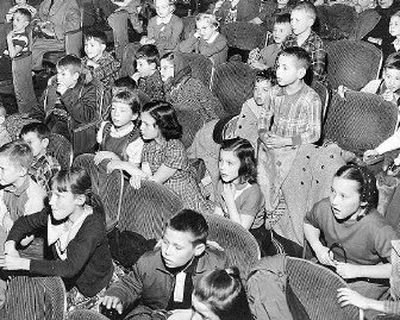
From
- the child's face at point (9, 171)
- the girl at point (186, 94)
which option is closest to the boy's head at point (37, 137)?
the child's face at point (9, 171)

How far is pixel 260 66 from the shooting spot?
5.87 meters

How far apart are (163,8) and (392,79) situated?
262 cm

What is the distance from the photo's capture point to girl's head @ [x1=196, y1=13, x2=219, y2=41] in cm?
628

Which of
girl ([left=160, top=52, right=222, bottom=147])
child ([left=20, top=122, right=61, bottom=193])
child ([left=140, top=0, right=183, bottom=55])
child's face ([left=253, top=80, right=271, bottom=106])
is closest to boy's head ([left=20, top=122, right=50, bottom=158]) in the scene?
child ([left=20, top=122, right=61, bottom=193])

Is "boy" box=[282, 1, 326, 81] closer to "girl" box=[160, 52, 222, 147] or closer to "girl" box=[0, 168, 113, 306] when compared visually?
"girl" box=[160, 52, 222, 147]

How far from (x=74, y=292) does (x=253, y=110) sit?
1.80 metres

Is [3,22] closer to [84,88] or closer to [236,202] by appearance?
[84,88]

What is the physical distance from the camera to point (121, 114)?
4.52 meters

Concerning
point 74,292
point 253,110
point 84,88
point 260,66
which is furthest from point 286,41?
point 74,292

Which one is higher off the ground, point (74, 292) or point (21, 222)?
point (21, 222)

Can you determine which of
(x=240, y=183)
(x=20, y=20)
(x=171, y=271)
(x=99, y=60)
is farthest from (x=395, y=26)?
(x=171, y=271)

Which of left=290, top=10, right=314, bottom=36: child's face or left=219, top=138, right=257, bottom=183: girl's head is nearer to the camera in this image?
left=219, top=138, right=257, bottom=183: girl's head

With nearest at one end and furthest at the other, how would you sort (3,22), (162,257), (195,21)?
(162,257)
(195,21)
(3,22)

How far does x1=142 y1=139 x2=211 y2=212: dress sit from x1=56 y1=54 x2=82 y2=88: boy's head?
1224mm
